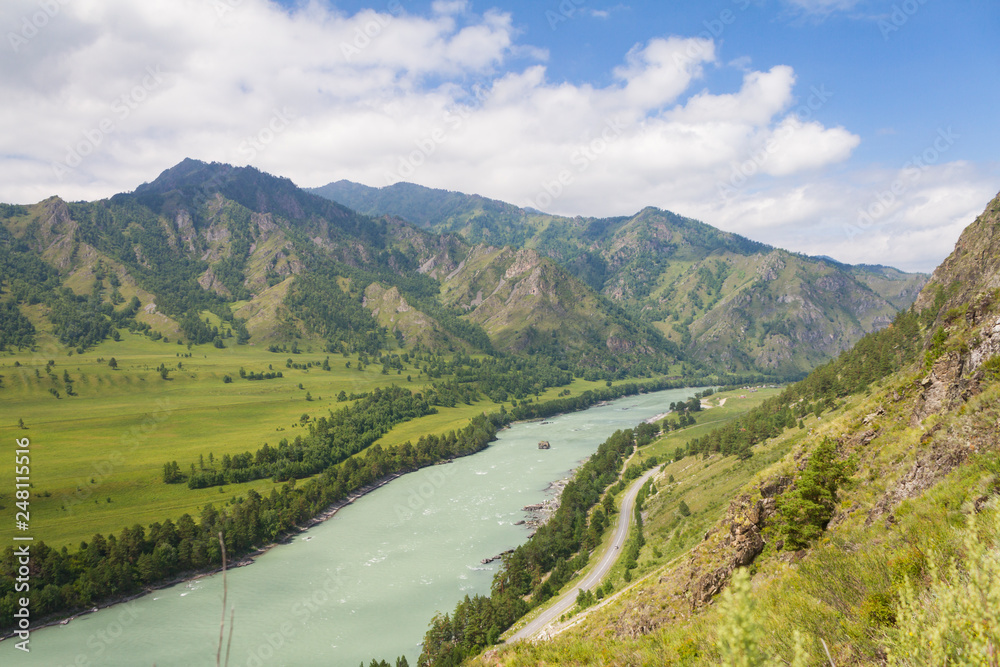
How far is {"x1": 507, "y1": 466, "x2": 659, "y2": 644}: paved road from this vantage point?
4422 cm

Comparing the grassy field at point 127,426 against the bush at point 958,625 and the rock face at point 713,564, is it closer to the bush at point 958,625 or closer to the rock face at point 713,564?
the rock face at point 713,564

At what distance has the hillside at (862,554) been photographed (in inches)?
240

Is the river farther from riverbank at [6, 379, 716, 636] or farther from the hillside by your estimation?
the hillside

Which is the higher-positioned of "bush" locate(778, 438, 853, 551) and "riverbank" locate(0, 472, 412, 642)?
"bush" locate(778, 438, 853, 551)

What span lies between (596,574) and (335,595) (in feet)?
106

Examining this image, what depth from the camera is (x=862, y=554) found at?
11.8 meters

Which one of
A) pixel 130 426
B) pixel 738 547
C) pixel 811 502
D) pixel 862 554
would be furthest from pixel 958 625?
pixel 130 426

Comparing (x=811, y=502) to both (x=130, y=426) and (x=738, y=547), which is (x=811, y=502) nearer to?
(x=738, y=547)

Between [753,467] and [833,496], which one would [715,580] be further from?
[753,467]

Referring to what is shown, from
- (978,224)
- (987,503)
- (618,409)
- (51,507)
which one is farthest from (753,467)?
(618,409)

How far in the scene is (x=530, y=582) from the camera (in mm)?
58125

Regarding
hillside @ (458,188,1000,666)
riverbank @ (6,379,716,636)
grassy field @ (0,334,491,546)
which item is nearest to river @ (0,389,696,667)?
riverbank @ (6,379,716,636)

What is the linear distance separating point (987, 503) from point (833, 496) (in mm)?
12061

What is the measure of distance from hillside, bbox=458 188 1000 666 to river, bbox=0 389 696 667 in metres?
22.2
